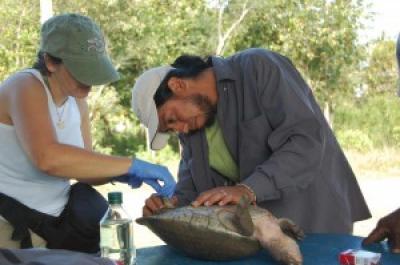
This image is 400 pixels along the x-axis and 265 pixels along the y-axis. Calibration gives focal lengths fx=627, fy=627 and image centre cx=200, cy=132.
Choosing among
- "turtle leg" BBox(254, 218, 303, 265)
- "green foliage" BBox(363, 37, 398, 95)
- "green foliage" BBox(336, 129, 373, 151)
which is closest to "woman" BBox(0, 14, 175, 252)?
"turtle leg" BBox(254, 218, 303, 265)

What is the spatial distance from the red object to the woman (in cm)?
65

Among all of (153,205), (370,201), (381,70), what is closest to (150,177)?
(153,205)

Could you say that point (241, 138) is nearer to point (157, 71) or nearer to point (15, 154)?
point (157, 71)

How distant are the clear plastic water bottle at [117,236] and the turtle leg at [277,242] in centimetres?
38

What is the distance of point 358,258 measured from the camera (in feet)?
5.79

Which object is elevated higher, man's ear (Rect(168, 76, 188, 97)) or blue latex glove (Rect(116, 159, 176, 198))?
man's ear (Rect(168, 76, 188, 97))

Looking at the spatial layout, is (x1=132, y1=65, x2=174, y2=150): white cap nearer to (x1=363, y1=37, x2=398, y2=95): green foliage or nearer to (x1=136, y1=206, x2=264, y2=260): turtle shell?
(x1=136, y1=206, x2=264, y2=260): turtle shell

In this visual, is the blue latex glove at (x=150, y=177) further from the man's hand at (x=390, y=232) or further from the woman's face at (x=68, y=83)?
the man's hand at (x=390, y=232)

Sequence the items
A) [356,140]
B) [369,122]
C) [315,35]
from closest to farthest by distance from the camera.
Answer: [315,35] < [356,140] < [369,122]

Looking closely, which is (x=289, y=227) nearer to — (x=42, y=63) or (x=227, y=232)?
(x=227, y=232)

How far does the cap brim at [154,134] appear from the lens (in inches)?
89.0

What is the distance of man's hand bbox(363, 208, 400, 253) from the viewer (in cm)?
200

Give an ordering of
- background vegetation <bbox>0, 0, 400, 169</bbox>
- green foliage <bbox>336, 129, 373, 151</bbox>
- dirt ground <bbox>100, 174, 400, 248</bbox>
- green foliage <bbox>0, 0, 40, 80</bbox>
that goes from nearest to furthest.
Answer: dirt ground <bbox>100, 174, 400, 248</bbox>, green foliage <bbox>0, 0, 40, 80</bbox>, background vegetation <bbox>0, 0, 400, 169</bbox>, green foliage <bbox>336, 129, 373, 151</bbox>

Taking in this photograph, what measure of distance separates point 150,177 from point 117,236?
0.98 feet
